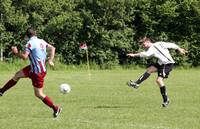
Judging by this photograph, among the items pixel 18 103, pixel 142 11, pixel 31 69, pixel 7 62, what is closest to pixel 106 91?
pixel 18 103

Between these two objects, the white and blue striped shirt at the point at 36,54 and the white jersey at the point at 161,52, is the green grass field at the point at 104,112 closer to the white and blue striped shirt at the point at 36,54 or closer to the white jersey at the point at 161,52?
the white and blue striped shirt at the point at 36,54

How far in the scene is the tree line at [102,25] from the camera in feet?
145

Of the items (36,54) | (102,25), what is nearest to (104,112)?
(36,54)

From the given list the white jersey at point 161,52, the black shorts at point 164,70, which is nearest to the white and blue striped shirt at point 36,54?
the white jersey at point 161,52

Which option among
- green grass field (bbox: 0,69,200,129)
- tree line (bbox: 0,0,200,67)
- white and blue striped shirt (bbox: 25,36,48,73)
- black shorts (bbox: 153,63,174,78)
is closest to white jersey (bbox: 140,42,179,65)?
black shorts (bbox: 153,63,174,78)

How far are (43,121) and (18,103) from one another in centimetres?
445

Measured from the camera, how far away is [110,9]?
45688 mm

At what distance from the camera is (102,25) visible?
1799 inches

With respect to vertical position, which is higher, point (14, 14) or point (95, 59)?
point (14, 14)

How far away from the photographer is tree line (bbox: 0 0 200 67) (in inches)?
1737

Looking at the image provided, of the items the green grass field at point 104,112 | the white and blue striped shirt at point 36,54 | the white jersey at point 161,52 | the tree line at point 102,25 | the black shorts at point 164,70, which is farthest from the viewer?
the tree line at point 102,25

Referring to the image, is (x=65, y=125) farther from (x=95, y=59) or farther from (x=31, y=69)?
(x=95, y=59)

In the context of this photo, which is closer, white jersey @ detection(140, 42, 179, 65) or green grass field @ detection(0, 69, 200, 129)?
green grass field @ detection(0, 69, 200, 129)

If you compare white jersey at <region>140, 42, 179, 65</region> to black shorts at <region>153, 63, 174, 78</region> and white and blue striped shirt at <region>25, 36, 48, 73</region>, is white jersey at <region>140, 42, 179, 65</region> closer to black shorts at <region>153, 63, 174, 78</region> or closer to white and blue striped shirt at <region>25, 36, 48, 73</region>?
black shorts at <region>153, 63, 174, 78</region>
